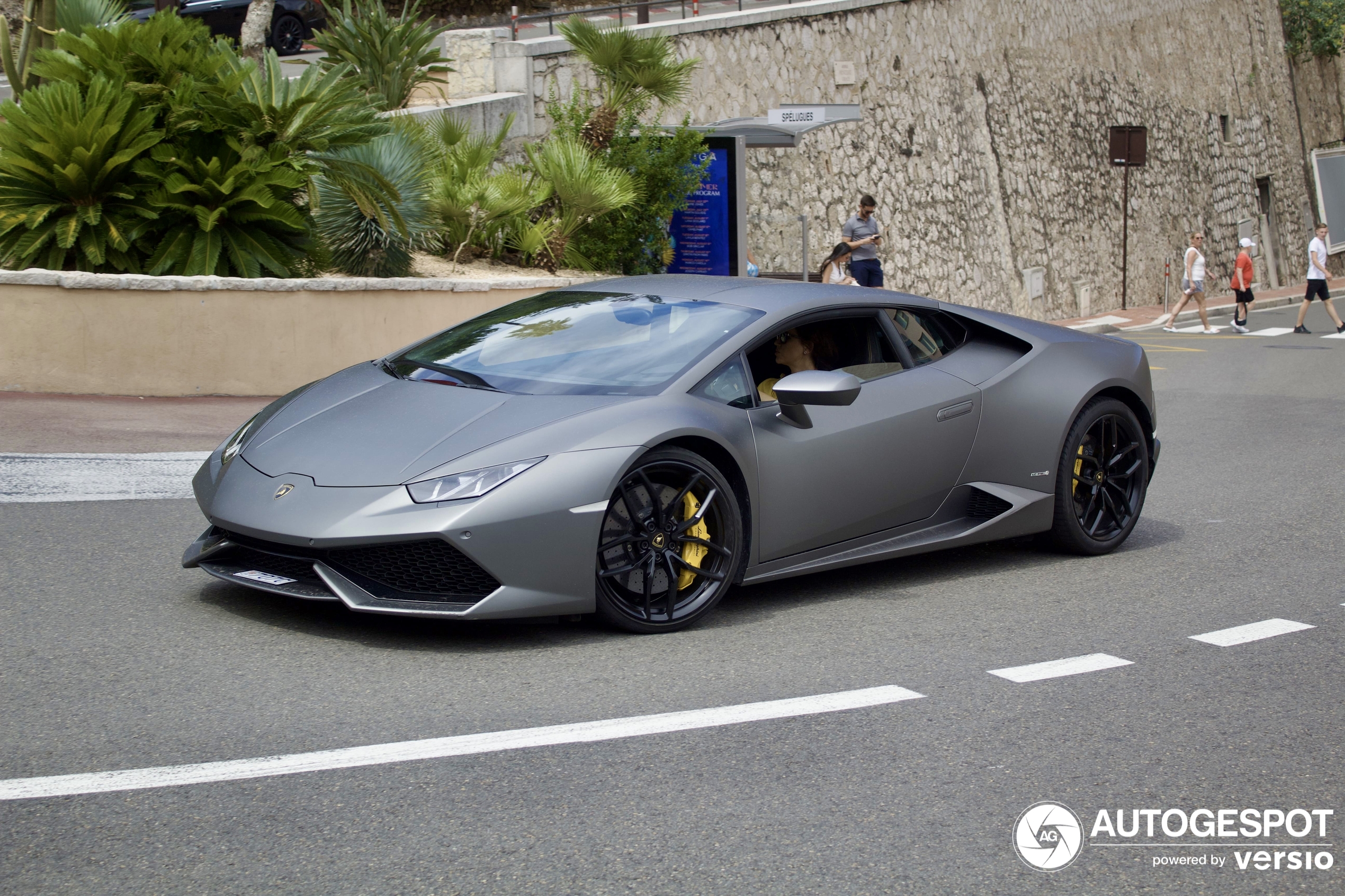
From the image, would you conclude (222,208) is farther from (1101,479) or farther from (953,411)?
(1101,479)

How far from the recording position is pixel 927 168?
2752 cm

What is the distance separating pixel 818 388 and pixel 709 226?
10.5m

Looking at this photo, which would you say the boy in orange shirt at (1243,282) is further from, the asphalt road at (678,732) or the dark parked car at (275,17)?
the asphalt road at (678,732)

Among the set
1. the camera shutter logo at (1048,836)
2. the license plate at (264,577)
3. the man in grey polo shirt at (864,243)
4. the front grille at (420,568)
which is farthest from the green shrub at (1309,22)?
the camera shutter logo at (1048,836)

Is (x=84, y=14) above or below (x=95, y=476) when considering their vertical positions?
above

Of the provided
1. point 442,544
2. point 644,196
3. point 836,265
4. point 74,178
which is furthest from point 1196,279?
point 442,544

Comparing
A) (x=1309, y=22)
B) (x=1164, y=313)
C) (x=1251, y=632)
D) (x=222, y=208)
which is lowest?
(x=1251, y=632)

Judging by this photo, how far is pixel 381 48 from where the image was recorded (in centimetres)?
1630

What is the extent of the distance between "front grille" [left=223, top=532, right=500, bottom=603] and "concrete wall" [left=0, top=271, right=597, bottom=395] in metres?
6.56

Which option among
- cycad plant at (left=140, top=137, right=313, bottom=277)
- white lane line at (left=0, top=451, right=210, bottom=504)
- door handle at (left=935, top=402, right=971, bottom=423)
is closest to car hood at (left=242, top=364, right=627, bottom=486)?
door handle at (left=935, top=402, right=971, bottom=423)

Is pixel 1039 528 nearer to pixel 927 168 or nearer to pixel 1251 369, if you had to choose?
pixel 1251 369

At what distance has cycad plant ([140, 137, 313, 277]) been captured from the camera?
1091cm

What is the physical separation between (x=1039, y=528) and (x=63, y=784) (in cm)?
433

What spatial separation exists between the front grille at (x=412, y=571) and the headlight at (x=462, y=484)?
0.16 metres
